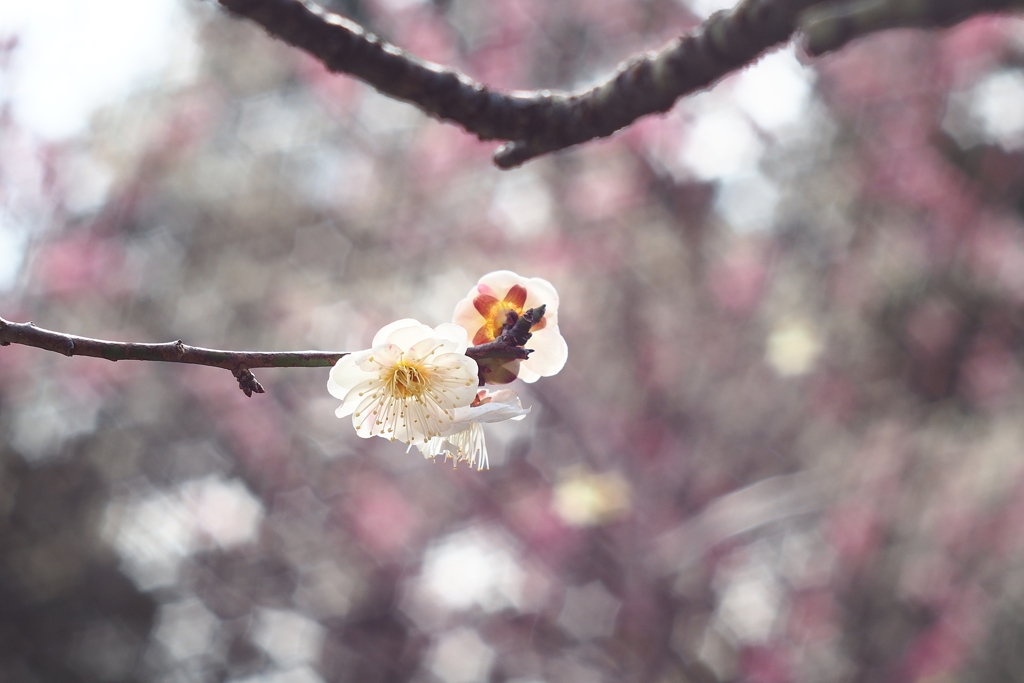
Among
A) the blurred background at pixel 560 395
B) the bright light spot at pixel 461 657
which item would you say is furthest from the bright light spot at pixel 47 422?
the bright light spot at pixel 461 657

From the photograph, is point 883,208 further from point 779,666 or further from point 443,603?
point 443,603

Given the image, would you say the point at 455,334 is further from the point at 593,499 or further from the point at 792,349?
the point at 792,349

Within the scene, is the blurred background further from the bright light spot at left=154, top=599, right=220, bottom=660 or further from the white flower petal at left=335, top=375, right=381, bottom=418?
the white flower petal at left=335, top=375, right=381, bottom=418

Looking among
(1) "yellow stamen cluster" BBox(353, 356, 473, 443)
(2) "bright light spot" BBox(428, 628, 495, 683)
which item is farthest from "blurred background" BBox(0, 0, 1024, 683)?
(1) "yellow stamen cluster" BBox(353, 356, 473, 443)

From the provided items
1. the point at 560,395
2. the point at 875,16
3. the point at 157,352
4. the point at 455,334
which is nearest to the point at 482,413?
the point at 455,334

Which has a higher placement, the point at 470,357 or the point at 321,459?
the point at 321,459

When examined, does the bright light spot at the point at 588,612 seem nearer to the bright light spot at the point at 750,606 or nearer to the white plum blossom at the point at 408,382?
the bright light spot at the point at 750,606

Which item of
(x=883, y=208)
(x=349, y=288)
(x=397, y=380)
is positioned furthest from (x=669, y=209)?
(x=397, y=380)
